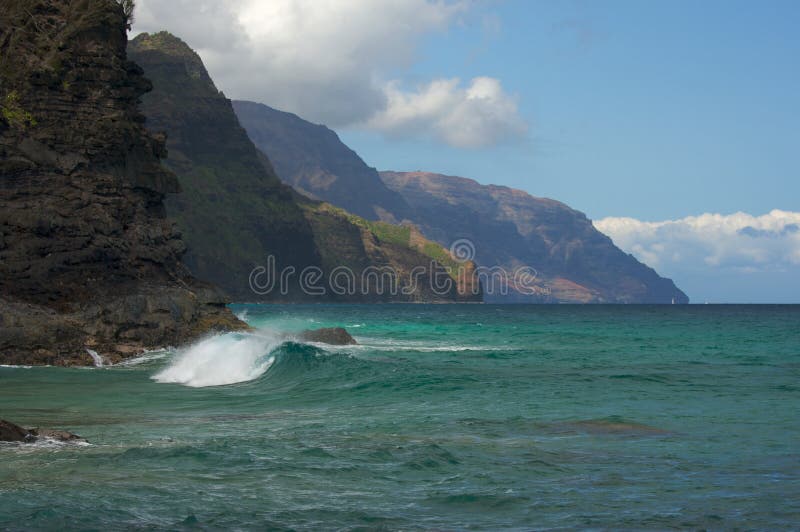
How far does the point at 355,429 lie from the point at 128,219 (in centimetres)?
2673

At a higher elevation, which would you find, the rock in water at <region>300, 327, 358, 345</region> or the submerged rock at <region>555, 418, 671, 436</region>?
the rock in water at <region>300, 327, 358, 345</region>

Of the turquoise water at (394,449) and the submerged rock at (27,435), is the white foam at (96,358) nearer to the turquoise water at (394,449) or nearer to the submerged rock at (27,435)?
the turquoise water at (394,449)

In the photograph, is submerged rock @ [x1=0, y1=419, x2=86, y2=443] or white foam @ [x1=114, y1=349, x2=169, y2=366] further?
white foam @ [x1=114, y1=349, x2=169, y2=366]

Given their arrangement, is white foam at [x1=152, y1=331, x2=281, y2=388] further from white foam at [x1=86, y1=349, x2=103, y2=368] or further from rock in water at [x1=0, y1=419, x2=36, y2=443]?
rock in water at [x1=0, y1=419, x2=36, y2=443]

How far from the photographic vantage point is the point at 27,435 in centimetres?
1591

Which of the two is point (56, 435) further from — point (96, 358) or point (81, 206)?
point (81, 206)

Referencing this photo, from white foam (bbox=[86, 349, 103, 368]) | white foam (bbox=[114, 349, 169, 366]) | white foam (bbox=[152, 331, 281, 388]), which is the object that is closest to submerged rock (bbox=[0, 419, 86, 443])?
white foam (bbox=[152, 331, 281, 388])

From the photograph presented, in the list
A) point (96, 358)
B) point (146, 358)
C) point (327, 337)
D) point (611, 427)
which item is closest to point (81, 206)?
point (96, 358)

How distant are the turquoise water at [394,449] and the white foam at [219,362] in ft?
0.52

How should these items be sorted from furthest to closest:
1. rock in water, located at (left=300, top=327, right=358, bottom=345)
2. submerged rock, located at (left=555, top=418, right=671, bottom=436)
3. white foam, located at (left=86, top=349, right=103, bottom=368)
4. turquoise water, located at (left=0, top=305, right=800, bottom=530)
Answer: rock in water, located at (left=300, top=327, right=358, bottom=345) → white foam, located at (left=86, top=349, right=103, bottom=368) → submerged rock, located at (left=555, top=418, right=671, bottom=436) → turquoise water, located at (left=0, top=305, right=800, bottom=530)

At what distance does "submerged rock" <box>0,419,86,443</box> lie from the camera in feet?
51.6

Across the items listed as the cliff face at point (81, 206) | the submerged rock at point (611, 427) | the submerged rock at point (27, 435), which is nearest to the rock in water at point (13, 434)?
the submerged rock at point (27, 435)

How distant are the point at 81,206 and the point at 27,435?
26.0 meters

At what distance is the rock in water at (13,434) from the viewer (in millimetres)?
15695
